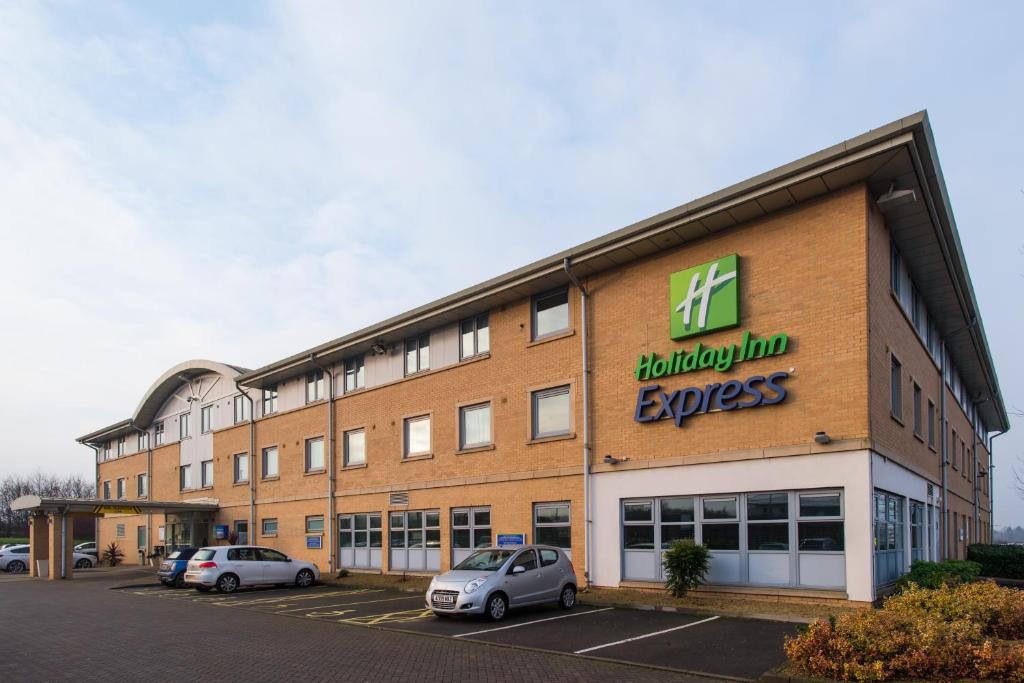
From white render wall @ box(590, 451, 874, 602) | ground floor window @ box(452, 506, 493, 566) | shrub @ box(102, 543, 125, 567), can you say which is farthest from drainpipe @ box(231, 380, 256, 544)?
white render wall @ box(590, 451, 874, 602)

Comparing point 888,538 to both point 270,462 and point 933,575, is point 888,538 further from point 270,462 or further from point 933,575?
point 270,462

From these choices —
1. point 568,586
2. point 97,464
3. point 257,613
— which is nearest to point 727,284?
point 568,586

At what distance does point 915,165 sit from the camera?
15.1m

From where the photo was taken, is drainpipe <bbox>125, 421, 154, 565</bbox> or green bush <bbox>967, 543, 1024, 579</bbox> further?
drainpipe <bbox>125, 421, 154, 565</bbox>

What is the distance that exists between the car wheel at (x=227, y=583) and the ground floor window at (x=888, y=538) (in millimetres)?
18689

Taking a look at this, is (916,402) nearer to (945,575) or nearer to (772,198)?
(945,575)

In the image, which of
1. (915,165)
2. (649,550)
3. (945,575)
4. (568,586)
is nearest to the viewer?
(915,165)

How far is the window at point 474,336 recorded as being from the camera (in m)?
24.4

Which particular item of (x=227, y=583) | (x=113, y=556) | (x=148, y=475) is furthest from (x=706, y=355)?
(x=113, y=556)

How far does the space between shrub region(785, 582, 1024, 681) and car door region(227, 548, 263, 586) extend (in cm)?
1971

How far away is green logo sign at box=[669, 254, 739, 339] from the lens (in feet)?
58.1

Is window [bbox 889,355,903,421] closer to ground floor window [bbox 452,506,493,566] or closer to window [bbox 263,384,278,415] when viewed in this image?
ground floor window [bbox 452,506,493,566]

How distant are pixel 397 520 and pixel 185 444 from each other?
2063 centimetres

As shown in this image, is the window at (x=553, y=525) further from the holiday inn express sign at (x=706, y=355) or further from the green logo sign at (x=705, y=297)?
the green logo sign at (x=705, y=297)
